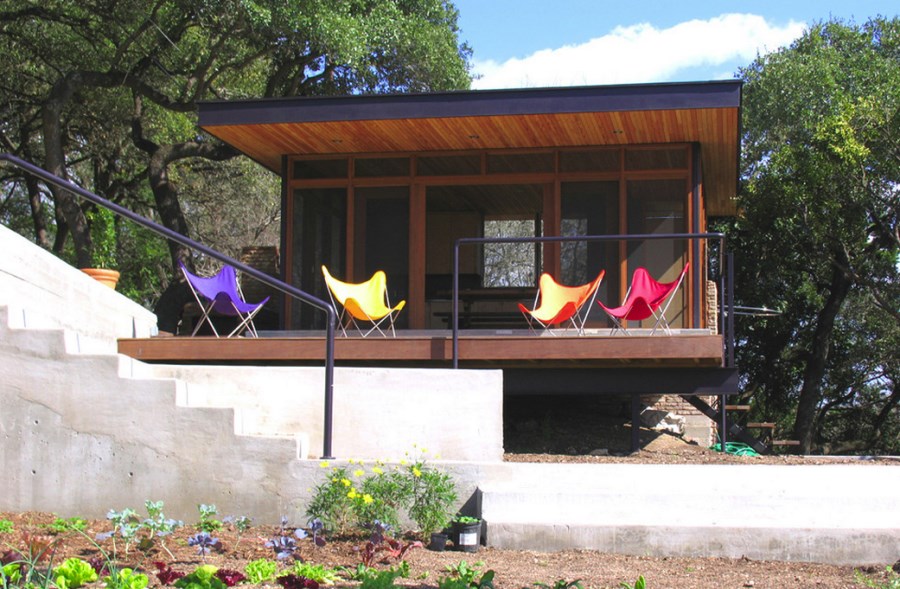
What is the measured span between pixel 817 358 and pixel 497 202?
10.6m

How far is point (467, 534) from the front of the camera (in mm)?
5488

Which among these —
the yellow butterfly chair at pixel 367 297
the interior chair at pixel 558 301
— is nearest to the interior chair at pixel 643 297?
the interior chair at pixel 558 301

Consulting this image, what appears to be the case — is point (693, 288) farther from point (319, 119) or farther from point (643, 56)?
point (643, 56)

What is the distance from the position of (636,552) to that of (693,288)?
215 inches

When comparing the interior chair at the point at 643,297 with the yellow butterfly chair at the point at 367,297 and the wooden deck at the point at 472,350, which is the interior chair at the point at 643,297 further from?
the yellow butterfly chair at the point at 367,297

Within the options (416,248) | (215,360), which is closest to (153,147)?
(416,248)

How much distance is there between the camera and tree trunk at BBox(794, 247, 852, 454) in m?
18.7

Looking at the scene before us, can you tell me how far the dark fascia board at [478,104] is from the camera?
9.30m

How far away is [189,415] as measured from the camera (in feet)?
20.6

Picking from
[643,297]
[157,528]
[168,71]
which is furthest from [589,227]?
[168,71]

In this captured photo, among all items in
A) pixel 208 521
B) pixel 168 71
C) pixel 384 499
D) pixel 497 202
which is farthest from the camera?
pixel 168 71

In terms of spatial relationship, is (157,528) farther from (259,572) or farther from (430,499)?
(430,499)

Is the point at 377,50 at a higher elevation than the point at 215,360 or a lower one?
higher

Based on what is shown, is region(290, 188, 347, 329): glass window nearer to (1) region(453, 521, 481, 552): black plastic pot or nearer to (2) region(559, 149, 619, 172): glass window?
(2) region(559, 149, 619, 172): glass window
